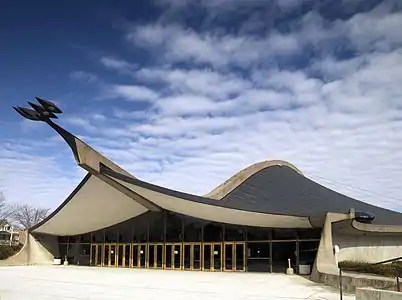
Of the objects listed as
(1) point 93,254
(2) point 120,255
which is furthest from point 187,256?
(1) point 93,254

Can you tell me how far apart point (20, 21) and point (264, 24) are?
5.80 m

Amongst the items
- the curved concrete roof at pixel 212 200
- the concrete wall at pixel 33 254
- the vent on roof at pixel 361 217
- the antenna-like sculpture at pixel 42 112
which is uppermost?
the antenna-like sculpture at pixel 42 112

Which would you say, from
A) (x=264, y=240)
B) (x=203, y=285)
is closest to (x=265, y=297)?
(x=203, y=285)

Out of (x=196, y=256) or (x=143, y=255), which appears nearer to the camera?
(x=196, y=256)

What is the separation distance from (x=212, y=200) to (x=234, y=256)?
16.6 feet

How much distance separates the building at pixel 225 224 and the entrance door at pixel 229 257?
52mm

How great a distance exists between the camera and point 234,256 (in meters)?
23.4

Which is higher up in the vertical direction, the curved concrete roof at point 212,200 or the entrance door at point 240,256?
the curved concrete roof at point 212,200

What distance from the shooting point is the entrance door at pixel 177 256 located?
25422 mm

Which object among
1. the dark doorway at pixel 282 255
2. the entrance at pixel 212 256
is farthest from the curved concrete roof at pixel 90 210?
the dark doorway at pixel 282 255

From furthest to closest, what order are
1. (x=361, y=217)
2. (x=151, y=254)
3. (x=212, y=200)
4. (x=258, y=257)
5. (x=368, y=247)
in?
(x=151, y=254) → (x=258, y=257) → (x=368, y=247) → (x=212, y=200) → (x=361, y=217)

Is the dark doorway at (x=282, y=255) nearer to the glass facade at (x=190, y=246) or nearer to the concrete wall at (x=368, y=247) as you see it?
the glass facade at (x=190, y=246)

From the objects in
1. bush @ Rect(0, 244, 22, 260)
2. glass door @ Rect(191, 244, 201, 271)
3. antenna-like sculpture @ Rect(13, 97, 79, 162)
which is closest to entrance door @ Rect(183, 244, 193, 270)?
glass door @ Rect(191, 244, 201, 271)

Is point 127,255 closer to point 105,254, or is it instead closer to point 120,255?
point 120,255
